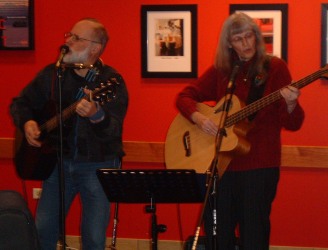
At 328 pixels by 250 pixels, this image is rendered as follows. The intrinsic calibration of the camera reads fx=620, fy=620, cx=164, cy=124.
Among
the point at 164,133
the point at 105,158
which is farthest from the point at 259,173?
the point at 164,133

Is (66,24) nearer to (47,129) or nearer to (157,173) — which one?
(47,129)

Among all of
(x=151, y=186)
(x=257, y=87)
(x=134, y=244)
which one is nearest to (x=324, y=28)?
(x=257, y=87)

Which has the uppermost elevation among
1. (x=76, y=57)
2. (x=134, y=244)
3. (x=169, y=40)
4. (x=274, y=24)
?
(x=274, y=24)

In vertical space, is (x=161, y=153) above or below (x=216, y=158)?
below

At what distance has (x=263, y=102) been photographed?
10.7 feet

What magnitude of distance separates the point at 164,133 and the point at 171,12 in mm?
930

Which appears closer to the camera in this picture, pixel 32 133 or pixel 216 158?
pixel 216 158

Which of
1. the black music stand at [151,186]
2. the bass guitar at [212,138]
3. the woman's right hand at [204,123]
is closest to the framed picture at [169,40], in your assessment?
the bass guitar at [212,138]

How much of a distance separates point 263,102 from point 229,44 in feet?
1.49

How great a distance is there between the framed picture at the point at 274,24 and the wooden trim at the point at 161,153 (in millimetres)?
701

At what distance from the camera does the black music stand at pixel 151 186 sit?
9.91 feet

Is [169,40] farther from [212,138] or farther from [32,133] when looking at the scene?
[32,133]

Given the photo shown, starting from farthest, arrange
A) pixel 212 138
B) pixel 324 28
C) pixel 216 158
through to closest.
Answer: pixel 324 28, pixel 212 138, pixel 216 158

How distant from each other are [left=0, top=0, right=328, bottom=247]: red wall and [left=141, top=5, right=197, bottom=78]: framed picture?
0.19ft
